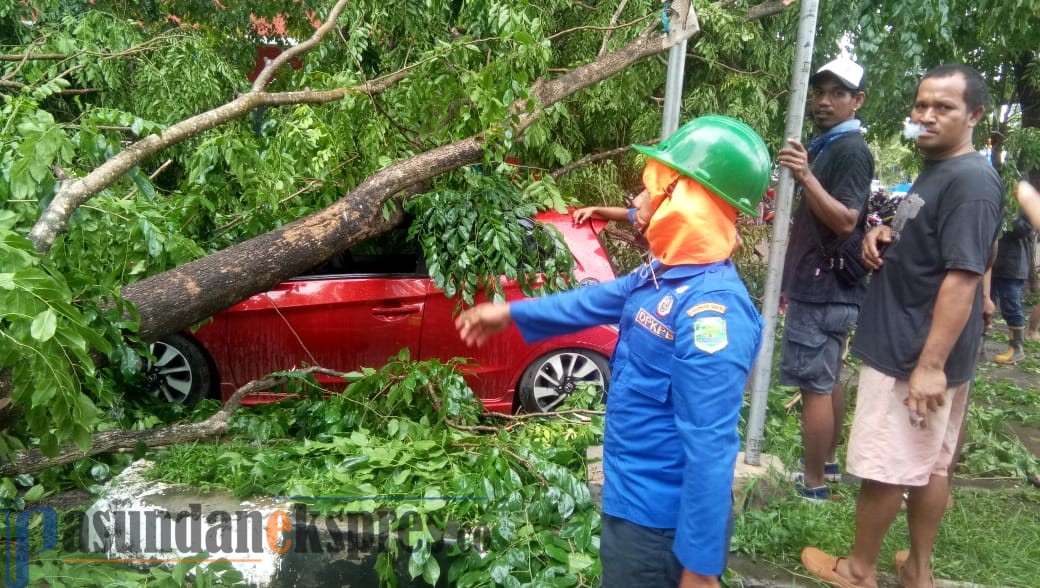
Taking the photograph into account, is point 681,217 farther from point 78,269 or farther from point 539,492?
point 78,269

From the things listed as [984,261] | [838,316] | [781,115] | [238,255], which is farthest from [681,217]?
[781,115]

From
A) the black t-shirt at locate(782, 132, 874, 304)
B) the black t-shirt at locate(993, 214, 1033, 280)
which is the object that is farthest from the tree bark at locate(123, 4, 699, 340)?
the black t-shirt at locate(993, 214, 1033, 280)

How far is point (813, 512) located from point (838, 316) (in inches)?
32.4

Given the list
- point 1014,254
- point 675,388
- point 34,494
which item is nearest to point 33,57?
point 34,494

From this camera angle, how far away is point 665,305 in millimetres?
1758

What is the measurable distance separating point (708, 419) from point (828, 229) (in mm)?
1915

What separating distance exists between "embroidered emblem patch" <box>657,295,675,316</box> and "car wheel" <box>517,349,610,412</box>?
275 centimetres

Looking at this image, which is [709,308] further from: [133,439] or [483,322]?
[133,439]

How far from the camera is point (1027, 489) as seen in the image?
364 cm

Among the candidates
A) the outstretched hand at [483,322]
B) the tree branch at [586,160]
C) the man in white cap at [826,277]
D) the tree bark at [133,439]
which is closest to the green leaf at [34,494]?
the tree bark at [133,439]

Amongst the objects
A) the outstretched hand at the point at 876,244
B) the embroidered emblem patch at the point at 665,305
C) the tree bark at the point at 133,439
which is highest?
the outstretched hand at the point at 876,244

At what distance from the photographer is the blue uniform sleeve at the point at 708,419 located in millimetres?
1606

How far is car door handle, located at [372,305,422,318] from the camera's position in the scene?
171 inches

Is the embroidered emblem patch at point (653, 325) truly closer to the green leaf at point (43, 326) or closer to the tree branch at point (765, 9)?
the green leaf at point (43, 326)
